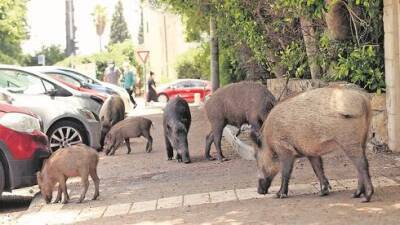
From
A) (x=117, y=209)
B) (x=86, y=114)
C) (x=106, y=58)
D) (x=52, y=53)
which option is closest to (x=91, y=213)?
(x=117, y=209)

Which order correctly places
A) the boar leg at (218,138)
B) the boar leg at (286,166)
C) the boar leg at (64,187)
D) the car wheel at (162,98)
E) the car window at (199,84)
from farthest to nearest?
the car window at (199,84)
the car wheel at (162,98)
the boar leg at (218,138)
the boar leg at (64,187)
the boar leg at (286,166)

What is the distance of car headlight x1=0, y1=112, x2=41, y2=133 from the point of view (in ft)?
32.4

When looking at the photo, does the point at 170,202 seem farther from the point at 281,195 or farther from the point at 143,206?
the point at 281,195

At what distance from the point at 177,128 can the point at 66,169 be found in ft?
12.2

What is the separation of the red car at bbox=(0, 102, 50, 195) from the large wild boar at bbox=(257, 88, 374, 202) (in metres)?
3.27

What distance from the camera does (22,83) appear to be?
1478 cm

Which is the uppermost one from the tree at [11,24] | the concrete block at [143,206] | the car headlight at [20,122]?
the tree at [11,24]

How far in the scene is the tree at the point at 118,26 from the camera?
420 feet

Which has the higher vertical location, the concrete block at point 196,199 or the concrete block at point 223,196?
the concrete block at point 223,196

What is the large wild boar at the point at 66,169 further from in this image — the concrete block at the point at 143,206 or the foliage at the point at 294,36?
the foliage at the point at 294,36

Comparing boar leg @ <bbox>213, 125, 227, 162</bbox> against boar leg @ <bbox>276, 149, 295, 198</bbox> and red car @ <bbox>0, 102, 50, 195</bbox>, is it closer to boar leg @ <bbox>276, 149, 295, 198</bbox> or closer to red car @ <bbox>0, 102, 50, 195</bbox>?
red car @ <bbox>0, 102, 50, 195</bbox>

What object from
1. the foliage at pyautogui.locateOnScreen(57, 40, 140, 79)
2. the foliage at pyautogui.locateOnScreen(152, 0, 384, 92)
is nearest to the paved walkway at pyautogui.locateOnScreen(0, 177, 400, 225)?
the foliage at pyautogui.locateOnScreen(152, 0, 384, 92)

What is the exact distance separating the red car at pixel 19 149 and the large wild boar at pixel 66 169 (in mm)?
300

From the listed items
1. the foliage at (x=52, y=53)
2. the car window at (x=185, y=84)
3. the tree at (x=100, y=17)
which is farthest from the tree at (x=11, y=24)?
the tree at (x=100, y=17)
